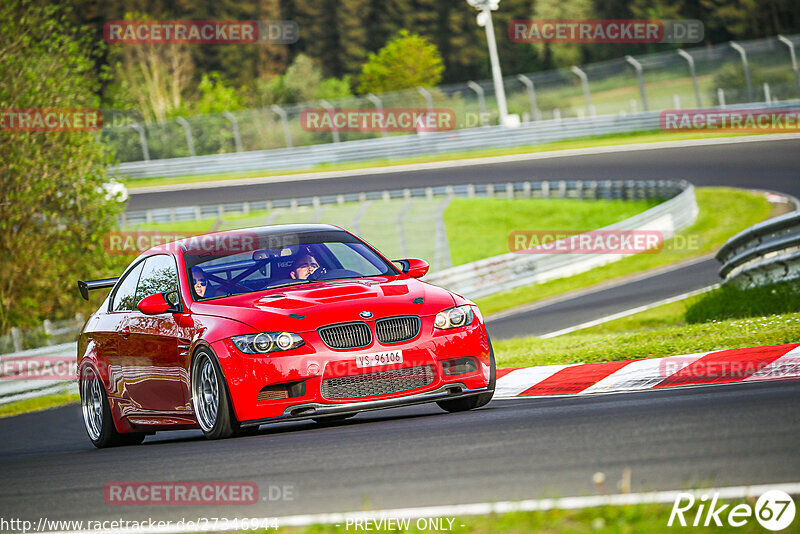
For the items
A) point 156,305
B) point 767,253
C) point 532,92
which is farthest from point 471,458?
point 532,92

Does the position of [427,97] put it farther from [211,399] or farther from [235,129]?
[211,399]

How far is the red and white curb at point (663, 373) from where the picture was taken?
800 centimetres

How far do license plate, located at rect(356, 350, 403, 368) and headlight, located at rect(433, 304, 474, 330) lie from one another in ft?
1.32

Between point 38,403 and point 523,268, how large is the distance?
1088 cm

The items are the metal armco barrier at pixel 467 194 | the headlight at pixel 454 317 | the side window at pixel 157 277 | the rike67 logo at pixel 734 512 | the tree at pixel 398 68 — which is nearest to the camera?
the rike67 logo at pixel 734 512

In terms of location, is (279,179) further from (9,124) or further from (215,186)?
(9,124)

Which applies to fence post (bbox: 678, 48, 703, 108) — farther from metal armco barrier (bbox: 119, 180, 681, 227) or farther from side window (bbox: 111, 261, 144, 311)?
side window (bbox: 111, 261, 144, 311)

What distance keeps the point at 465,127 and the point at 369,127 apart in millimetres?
4275

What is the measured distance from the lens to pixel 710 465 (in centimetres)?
473

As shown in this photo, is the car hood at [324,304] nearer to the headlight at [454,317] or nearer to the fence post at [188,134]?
the headlight at [454,317]

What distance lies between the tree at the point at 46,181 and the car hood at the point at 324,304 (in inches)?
606

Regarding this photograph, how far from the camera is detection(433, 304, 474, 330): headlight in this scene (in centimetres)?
786

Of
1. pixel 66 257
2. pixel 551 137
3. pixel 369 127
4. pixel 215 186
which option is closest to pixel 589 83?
pixel 551 137

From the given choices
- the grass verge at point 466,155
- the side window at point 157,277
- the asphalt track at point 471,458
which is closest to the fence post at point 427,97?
the grass verge at point 466,155
